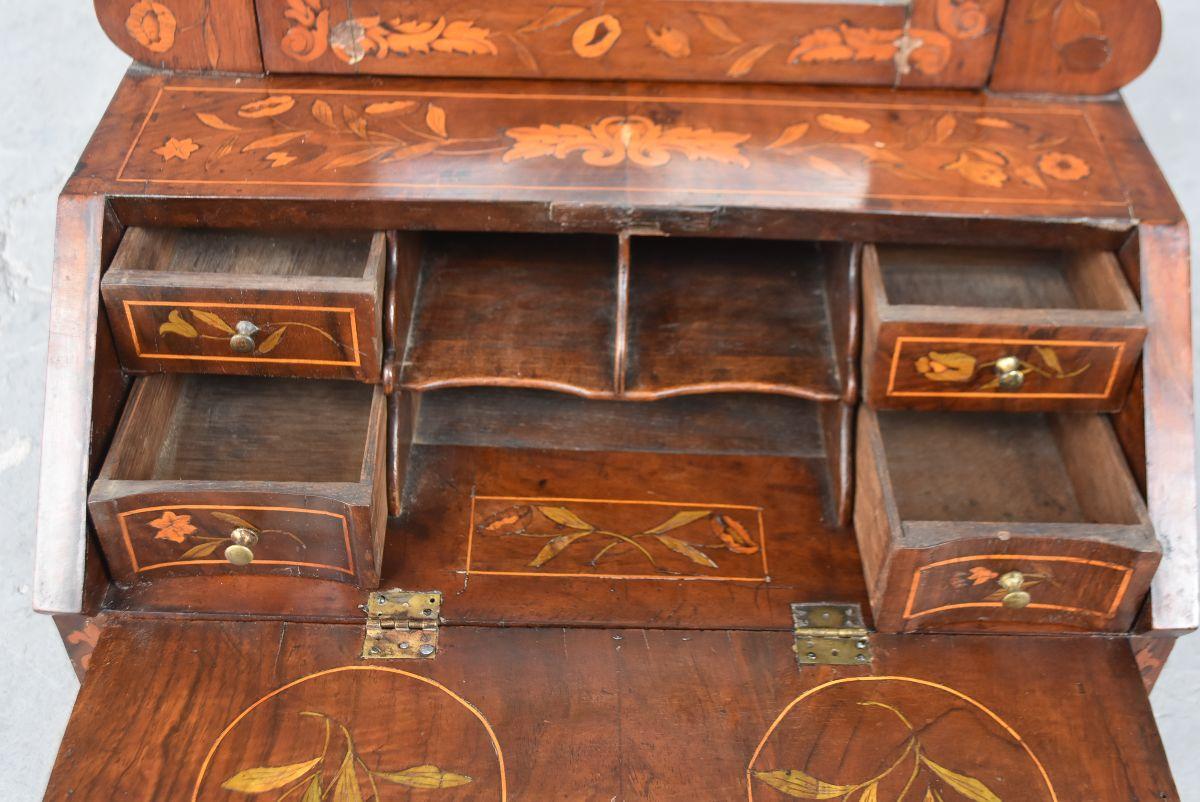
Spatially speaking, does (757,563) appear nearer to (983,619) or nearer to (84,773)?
(983,619)

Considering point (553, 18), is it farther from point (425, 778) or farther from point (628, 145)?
point (425, 778)

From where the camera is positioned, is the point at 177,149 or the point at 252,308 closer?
the point at 252,308

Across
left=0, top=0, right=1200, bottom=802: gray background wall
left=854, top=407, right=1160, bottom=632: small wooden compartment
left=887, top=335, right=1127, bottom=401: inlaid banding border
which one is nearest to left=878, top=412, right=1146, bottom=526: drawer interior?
left=854, top=407, right=1160, bottom=632: small wooden compartment

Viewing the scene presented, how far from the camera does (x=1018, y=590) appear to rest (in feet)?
5.38

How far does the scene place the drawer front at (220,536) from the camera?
162 cm

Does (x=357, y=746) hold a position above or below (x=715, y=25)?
below

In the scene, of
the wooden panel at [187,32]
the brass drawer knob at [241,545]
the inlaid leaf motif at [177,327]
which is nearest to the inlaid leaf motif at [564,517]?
the brass drawer knob at [241,545]

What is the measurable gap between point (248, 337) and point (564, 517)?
0.49 metres

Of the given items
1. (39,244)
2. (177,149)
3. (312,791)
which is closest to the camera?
(312,791)

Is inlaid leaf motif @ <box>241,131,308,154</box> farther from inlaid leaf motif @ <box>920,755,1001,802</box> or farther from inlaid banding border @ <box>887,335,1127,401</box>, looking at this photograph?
inlaid leaf motif @ <box>920,755,1001,802</box>

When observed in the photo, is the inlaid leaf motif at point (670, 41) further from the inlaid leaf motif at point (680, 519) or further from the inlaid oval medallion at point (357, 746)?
the inlaid oval medallion at point (357, 746)

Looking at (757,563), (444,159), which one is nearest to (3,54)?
(444,159)

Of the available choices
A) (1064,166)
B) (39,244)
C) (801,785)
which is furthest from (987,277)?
(39,244)

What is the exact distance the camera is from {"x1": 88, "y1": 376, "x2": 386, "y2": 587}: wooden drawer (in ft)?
5.29
